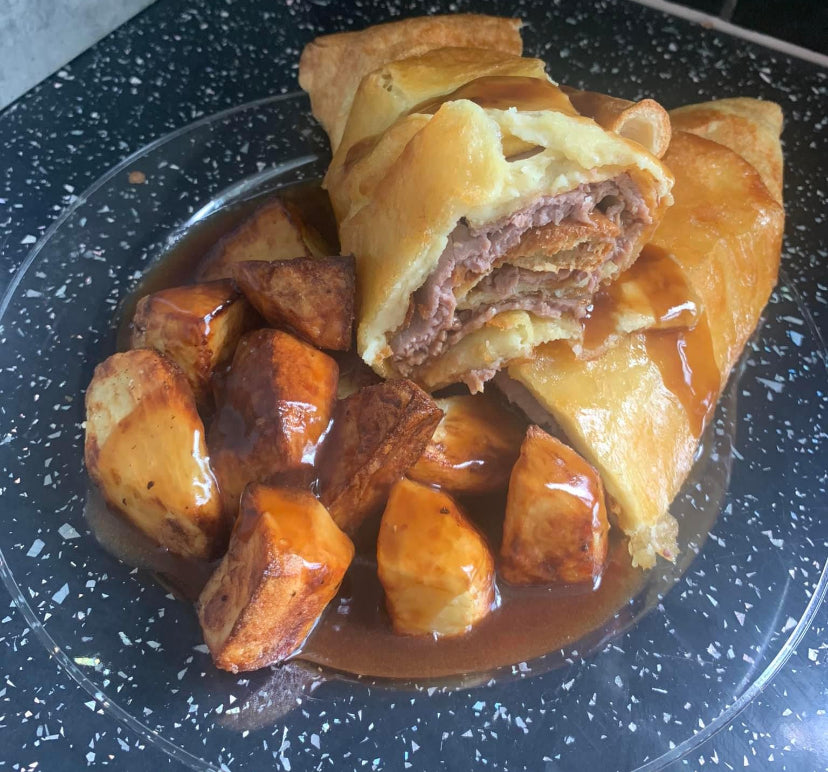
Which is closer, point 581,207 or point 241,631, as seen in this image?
point 241,631

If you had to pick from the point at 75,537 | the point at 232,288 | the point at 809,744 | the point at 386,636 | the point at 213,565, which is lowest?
the point at 809,744

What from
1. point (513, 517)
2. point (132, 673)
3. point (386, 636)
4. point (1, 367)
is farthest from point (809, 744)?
point (1, 367)

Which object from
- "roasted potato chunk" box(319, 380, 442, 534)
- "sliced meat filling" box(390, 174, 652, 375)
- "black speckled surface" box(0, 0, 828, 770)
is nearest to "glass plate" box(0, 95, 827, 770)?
"black speckled surface" box(0, 0, 828, 770)

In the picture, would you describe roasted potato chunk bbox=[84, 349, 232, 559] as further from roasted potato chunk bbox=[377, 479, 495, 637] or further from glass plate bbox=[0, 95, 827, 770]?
roasted potato chunk bbox=[377, 479, 495, 637]

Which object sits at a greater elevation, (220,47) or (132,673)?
(220,47)

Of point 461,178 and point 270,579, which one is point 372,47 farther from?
point 270,579

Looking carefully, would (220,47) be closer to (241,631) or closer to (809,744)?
(241,631)

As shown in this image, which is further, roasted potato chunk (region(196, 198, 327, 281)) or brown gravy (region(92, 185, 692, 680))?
roasted potato chunk (region(196, 198, 327, 281))
